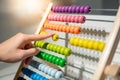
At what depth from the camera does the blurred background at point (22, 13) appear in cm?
117

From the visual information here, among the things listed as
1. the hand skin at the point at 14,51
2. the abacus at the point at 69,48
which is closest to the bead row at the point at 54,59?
the abacus at the point at 69,48

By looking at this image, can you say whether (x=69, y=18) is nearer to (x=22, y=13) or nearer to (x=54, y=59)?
(x=54, y=59)

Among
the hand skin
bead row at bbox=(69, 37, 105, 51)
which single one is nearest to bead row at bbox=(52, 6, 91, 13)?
bead row at bbox=(69, 37, 105, 51)

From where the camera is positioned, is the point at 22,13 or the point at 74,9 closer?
the point at 74,9

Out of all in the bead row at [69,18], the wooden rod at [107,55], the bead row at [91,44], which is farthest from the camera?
the bead row at [69,18]

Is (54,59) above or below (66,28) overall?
below

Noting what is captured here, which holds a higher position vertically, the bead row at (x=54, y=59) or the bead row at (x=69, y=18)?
the bead row at (x=69, y=18)

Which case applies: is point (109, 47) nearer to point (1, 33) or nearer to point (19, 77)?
point (19, 77)

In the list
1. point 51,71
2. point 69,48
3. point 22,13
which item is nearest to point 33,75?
point 51,71

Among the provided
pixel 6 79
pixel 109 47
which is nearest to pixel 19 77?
pixel 6 79

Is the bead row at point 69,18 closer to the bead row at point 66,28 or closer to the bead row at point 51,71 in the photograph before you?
the bead row at point 66,28

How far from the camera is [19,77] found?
1020 mm

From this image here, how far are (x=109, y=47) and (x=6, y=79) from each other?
725 millimetres

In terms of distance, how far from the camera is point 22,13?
1199mm
